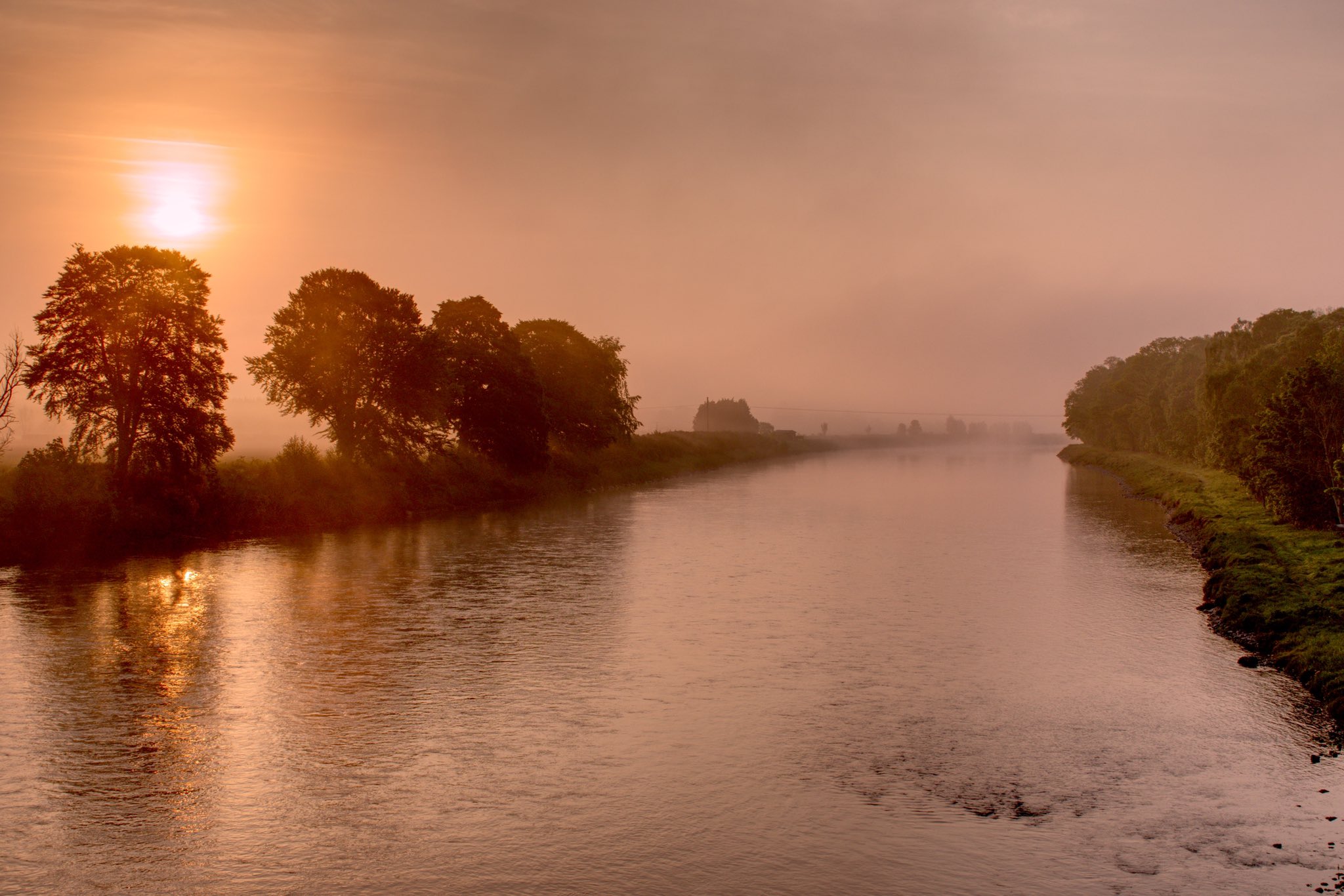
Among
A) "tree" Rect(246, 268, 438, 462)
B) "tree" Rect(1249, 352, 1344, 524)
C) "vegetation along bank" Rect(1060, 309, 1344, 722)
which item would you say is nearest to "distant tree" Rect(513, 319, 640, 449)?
"tree" Rect(246, 268, 438, 462)

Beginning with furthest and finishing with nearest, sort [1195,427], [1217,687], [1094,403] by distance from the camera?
[1094,403]
[1195,427]
[1217,687]

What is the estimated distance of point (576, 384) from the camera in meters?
77.1

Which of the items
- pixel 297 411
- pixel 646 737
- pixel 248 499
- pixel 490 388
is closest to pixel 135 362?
pixel 248 499

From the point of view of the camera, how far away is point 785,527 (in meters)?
46.4

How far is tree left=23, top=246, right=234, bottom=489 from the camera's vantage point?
38.6m

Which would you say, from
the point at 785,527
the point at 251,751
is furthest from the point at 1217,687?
the point at 785,527

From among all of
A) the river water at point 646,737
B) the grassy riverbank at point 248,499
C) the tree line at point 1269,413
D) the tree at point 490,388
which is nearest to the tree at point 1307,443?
the tree line at point 1269,413

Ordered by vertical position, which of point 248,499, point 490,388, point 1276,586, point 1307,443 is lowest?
point 1276,586

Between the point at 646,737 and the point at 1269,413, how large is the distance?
3252 cm

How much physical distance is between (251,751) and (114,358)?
101 ft

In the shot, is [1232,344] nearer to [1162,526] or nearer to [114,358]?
[1162,526]

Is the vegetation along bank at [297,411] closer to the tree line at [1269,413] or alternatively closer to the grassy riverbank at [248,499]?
the grassy riverbank at [248,499]

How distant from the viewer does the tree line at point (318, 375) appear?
3888cm

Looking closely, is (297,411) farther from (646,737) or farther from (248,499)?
(646,737)
